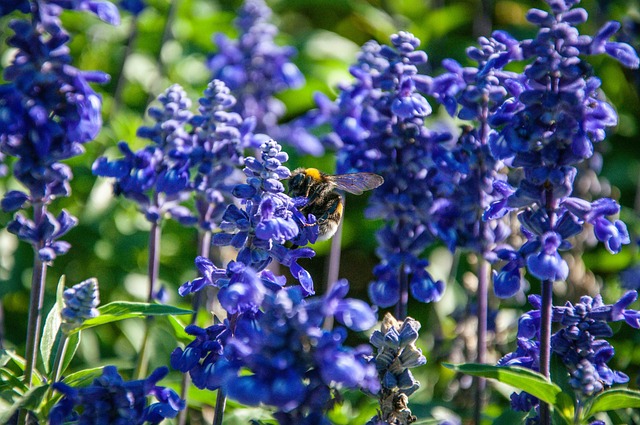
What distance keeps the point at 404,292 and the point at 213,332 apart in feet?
5.14

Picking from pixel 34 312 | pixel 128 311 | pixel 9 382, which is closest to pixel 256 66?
pixel 34 312

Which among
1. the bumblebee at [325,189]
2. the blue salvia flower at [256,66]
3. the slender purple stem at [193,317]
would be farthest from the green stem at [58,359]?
the blue salvia flower at [256,66]

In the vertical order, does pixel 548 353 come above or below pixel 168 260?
above

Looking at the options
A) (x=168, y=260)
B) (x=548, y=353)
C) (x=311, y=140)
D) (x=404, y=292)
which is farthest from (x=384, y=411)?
(x=168, y=260)

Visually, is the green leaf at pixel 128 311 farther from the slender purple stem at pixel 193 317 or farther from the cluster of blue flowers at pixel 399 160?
the cluster of blue flowers at pixel 399 160

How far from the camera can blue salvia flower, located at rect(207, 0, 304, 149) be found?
249 inches

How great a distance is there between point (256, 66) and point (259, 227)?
140 inches

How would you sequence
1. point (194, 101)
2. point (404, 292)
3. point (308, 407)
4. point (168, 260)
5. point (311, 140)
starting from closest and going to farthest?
1. point (308, 407)
2. point (404, 292)
3. point (311, 140)
4. point (168, 260)
5. point (194, 101)


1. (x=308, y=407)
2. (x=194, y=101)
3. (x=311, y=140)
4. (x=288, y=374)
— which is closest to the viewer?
(x=288, y=374)

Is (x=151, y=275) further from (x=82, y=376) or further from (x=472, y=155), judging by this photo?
(x=472, y=155)

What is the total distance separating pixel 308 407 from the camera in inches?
110

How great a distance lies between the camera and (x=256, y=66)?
6430 mm

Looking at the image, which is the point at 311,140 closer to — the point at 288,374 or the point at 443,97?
the point at 443,97

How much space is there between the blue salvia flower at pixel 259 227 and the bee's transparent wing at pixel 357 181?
669mm
